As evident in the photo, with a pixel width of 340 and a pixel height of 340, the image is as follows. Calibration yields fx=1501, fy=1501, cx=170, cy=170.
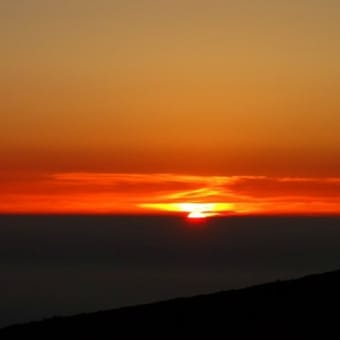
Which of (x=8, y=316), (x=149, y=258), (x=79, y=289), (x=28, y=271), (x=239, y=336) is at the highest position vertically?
(x=149, y=258)

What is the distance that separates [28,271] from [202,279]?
3924 cm

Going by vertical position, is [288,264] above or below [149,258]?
below

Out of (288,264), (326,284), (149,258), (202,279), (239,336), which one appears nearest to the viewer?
(239,336)

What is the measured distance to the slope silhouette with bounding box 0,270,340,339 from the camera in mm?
23000

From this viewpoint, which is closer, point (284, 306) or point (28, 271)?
point (284, 306)

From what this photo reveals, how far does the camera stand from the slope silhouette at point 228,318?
23.0 m

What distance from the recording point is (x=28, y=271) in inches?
6383

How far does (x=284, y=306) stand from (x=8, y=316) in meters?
55.9

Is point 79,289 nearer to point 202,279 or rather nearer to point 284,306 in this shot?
point 202,279

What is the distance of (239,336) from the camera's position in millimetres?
22672

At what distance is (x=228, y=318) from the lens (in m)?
24.2

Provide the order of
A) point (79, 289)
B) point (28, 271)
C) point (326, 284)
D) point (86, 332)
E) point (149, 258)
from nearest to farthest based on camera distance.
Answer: point (86, 332) → point (326, 284) → point (79, 289) → point (28, 271) → point (149, 258)

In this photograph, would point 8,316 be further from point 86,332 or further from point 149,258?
point 149,258

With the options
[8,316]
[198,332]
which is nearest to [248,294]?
[198,332]
